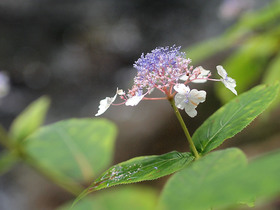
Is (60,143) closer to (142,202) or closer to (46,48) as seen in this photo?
(142,202)

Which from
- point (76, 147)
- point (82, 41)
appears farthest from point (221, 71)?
point (82, 41)

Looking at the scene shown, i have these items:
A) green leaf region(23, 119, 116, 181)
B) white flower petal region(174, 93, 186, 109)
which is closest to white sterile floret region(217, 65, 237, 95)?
white flower petal region(174, 93, 186, 109)

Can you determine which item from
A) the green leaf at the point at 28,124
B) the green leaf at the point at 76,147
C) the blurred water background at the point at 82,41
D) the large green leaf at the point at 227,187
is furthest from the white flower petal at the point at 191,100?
the blurred water background at the point at 82,41

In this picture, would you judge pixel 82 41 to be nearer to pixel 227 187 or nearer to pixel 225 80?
pixel 225 80

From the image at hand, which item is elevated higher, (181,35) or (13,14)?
(13,14)

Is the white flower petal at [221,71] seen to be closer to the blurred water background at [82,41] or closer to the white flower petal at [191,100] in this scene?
the white flower petal at [191,100]

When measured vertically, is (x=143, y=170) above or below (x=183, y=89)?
below

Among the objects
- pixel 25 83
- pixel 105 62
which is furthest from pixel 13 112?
pixel 105 62
